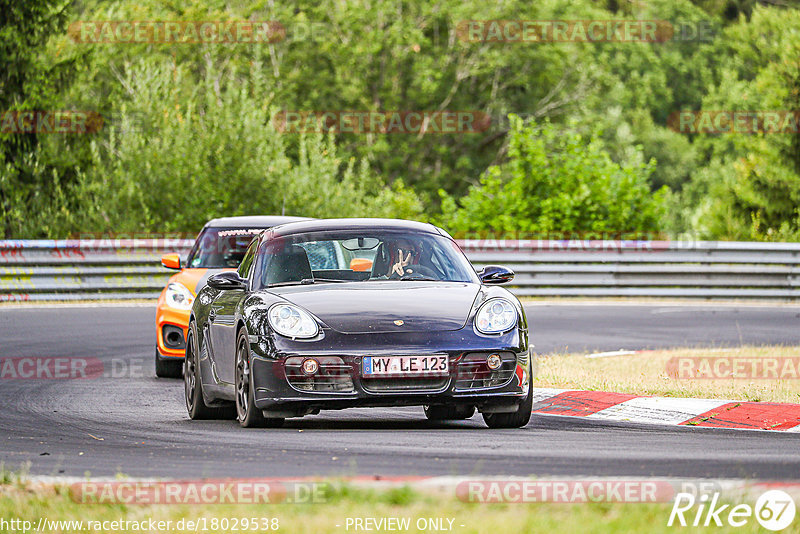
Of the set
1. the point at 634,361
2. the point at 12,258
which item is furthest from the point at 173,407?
the point at 12,258

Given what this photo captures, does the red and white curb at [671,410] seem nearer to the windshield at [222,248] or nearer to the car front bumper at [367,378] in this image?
the car front bumper at [367,378]

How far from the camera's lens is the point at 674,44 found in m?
83.8

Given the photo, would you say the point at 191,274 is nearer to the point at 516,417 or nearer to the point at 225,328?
the point at 225,328

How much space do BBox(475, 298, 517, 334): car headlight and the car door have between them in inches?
66.9

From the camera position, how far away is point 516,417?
925 cm

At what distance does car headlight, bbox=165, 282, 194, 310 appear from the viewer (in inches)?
556

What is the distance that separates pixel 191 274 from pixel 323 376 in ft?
20.0

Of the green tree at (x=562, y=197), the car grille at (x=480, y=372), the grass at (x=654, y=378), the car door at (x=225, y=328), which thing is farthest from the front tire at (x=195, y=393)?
the green tree at (x=562, y=197)

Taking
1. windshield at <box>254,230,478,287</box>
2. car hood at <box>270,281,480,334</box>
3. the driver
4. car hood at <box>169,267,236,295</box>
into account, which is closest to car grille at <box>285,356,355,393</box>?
car hood at <box>270,281,480,334</box>

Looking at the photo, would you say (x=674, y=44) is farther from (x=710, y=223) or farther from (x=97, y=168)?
(x=97, y=168)

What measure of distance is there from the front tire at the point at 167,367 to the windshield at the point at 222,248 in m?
1.17

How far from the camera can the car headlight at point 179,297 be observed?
46.4 ft

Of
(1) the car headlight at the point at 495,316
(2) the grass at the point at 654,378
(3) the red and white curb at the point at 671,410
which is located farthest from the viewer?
(2) the grass at the point at 654,378

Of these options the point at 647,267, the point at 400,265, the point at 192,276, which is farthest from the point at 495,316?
the point at 647,267
